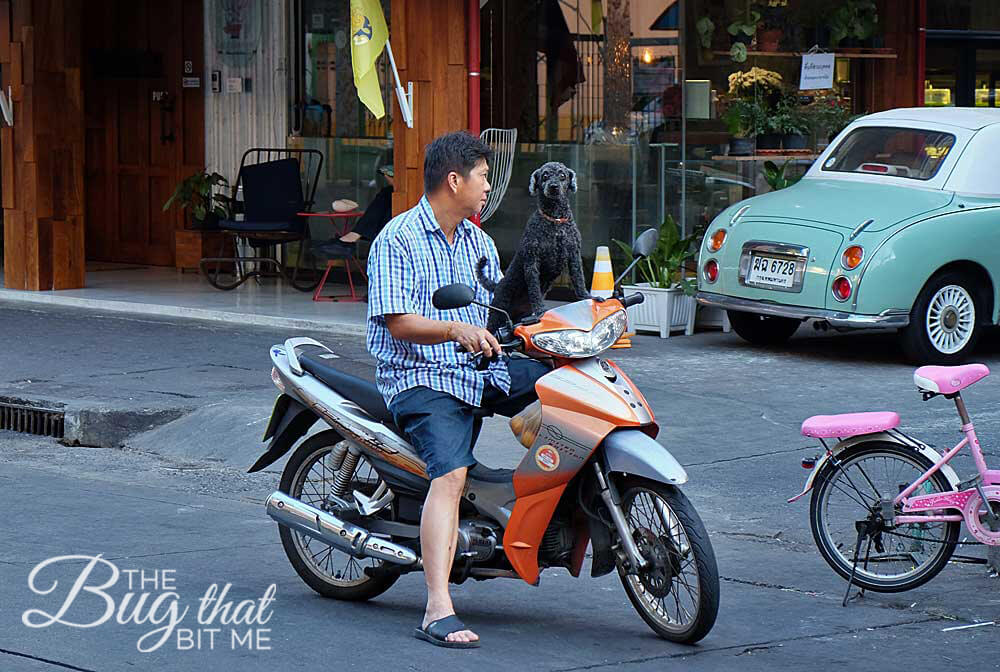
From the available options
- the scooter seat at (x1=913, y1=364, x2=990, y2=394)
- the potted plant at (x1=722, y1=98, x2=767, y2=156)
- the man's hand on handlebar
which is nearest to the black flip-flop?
the man's hand on handlebar

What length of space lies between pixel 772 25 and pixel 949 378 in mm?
9555

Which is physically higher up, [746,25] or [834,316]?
[746,25]

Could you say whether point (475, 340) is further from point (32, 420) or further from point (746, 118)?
point (746, 118)

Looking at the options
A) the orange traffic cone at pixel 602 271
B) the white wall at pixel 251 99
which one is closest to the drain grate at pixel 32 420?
the orange traffic cone at pixel 602 271

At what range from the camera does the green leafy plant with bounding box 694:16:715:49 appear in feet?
47.5

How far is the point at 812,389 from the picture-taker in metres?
10.7

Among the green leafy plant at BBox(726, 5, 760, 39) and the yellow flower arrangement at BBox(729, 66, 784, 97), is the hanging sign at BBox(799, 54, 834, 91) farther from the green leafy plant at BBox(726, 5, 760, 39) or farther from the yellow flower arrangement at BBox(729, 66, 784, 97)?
the green leafy plant at BBox(726, 5, 760, 39)

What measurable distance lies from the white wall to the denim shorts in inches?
479

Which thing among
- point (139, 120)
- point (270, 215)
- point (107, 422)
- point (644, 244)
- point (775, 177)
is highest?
point (139, 120)

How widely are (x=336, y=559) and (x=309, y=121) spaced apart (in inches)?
455

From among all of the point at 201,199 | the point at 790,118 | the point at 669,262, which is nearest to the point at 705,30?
the point at 790,118

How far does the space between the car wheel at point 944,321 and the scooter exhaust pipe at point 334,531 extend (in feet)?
21.0

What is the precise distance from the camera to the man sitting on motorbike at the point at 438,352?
5602 millimetres

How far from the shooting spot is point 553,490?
18.2 ft
